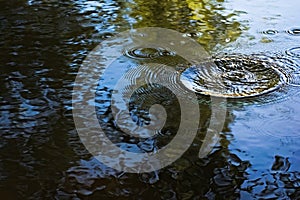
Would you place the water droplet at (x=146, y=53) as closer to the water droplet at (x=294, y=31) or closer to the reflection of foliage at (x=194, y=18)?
the reflection of foliage at (x=194, y=18)

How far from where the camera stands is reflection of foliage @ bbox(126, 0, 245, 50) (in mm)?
2576

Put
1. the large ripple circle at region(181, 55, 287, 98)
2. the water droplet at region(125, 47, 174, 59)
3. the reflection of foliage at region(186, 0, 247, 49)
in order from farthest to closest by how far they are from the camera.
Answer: the reflection of foliage at region(186, 0, 247, 49) → the water droplet at region(125, 47, 174, 59) → the large ripple circle at region(181, 55, 287, 98)

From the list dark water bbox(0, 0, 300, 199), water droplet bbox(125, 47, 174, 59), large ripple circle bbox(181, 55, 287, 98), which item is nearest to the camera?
dark water bbox(0, 0, 300, 199)

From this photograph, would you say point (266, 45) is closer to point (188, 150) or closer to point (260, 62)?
point (260, 62)

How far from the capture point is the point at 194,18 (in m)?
2.85

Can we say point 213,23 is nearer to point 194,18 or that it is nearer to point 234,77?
point 194,18

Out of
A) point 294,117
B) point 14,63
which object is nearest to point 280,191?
point 294,117

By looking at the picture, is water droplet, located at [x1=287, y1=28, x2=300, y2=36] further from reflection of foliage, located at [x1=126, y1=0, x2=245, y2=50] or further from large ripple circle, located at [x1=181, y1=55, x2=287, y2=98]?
large ripple circle, located at [x1=181, y1=55, x2=287, y2=98]

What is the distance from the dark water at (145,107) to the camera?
1.40 metres

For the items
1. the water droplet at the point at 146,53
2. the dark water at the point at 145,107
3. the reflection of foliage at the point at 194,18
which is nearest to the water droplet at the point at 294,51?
the dark water at the point at 145,107

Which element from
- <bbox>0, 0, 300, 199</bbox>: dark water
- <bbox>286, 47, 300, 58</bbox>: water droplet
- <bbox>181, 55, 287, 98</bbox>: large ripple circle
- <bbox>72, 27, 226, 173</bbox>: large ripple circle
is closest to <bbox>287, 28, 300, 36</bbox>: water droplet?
<bbox>0, 0, 300, 199</bbox>: dark water

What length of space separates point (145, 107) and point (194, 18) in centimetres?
120

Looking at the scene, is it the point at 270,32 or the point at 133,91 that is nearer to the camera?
the point at 133,91

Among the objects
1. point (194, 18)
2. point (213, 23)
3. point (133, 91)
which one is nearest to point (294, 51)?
point (213, 23)
